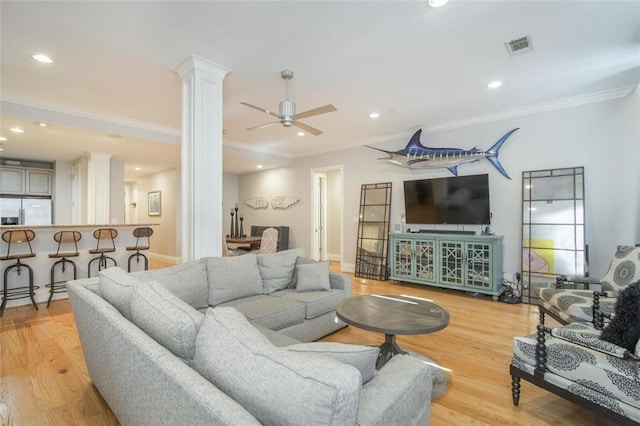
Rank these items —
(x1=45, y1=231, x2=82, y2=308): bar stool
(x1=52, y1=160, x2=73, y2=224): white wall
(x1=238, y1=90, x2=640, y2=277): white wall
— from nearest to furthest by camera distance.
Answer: (x1=238, y1=90, x2=640, y2=277): white wall < (x1=45, y1=231, x2=82, y2=308): bar stool < (x1=52, y1=160, x2=73, y2=224): white wall

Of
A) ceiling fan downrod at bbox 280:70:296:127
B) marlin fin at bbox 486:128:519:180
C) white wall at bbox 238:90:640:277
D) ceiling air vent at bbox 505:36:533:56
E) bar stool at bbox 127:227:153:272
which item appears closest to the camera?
ceiling air vent at bbox 505:36:533:56

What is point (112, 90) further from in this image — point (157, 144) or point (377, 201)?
point (377, 201)

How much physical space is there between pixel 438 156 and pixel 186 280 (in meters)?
4.27

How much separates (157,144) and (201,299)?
375cm

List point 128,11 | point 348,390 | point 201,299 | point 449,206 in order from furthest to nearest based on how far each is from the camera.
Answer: point 449,206 → point 201,299 → point 128,11 → point 348,390

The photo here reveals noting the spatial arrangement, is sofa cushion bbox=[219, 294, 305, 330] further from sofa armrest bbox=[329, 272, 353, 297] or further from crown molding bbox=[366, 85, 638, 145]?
crown molding bbox=[366, 85, 638, 145]

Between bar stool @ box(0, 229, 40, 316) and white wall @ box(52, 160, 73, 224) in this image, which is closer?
bar stool @ box(0, 229, 40, 316)

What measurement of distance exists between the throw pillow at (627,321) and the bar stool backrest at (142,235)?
19.0 ft

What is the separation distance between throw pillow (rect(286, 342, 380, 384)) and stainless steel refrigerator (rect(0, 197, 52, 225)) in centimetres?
851

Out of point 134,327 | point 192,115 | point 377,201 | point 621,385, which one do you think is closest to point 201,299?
point 134,327

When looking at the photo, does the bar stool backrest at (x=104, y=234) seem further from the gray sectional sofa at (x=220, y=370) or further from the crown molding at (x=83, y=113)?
the gray sectional sofa at (x=220, y=370)

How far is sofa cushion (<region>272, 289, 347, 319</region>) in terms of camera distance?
2828mm

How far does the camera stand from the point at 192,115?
9.94 feet

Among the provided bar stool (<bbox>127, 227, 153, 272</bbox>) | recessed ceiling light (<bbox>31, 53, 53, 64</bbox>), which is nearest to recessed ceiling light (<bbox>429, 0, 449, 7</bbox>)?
recessed ceiling light (<bbox>31, 53, 53, 64</bbox>)
